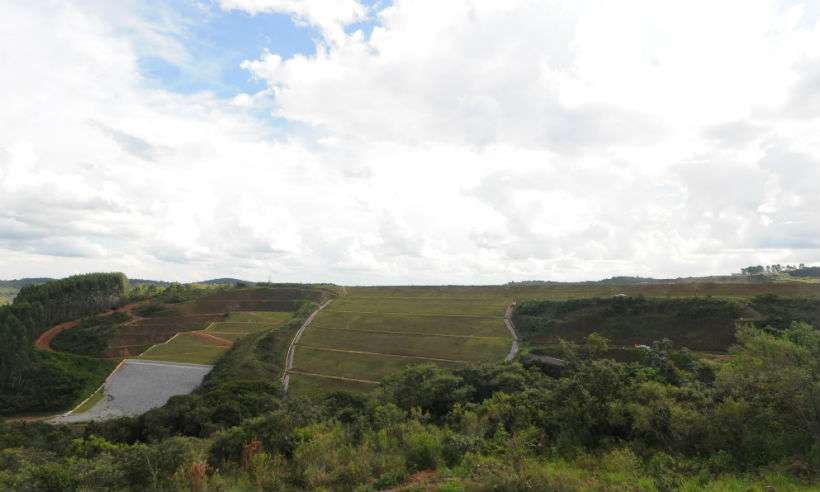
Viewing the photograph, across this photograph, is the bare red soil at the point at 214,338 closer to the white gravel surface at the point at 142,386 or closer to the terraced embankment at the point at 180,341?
→ the terraced embankment at the point at 180,341

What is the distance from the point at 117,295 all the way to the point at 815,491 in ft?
366

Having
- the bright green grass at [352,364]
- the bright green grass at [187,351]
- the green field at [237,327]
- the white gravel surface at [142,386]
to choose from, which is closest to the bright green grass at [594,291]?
the green field at [237,327]

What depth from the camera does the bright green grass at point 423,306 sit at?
231ft

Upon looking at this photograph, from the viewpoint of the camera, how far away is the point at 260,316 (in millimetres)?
82250

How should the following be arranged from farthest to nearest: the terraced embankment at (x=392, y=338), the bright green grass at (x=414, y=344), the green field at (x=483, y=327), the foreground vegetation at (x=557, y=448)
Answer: the bright green grass at (x=414, y=344)
the terraced embankment at (x=392, y=338)
the green field at (x=483, y=327)
the foreground vegetation at (x=557, y=448)

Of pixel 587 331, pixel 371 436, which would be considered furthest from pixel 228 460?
pixel 587 331

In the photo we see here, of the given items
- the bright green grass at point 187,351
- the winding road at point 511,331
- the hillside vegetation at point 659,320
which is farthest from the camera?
the bright green grass at point 187,351

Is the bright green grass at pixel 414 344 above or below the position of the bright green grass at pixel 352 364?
above

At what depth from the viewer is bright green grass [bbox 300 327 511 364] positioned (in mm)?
52344

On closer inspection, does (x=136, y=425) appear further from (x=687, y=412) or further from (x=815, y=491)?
(x=815, y=491)

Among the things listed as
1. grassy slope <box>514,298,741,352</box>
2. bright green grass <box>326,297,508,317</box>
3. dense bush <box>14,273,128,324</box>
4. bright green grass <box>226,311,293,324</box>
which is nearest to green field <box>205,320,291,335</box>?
bright green grass <box>226,311,293,324</box>

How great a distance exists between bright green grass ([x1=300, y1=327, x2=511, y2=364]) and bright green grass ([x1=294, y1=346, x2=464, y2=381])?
208 centimetres

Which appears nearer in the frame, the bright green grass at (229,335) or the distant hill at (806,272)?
the bright green grass at (229,335)

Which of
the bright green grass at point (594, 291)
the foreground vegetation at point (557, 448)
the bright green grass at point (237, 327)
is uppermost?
the bright green grass at point (594, 291)
